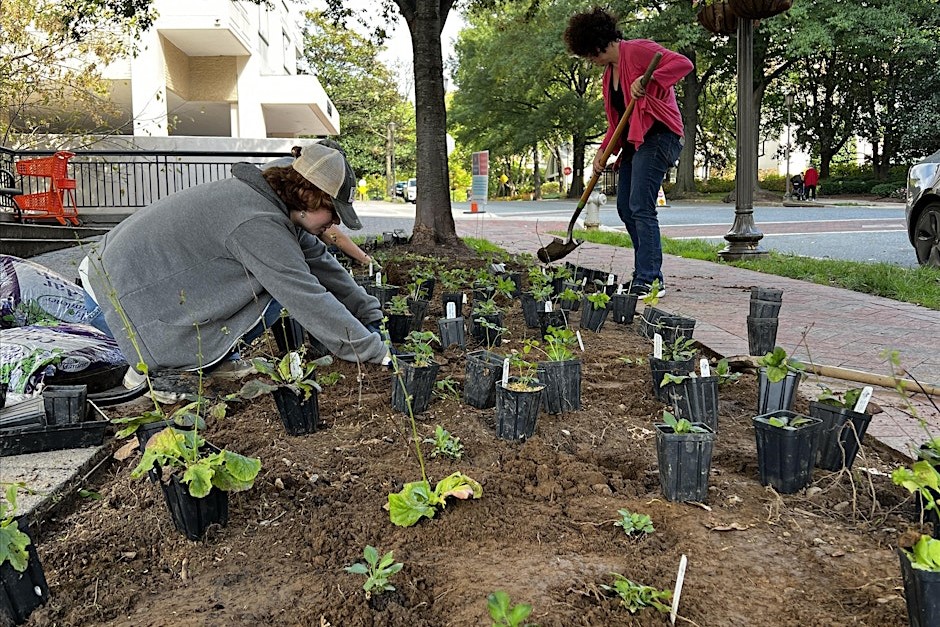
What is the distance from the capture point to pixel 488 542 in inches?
80.6

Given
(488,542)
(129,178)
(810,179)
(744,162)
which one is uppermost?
(810,179)

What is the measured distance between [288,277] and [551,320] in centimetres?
186

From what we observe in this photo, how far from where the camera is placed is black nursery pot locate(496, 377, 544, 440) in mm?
2729

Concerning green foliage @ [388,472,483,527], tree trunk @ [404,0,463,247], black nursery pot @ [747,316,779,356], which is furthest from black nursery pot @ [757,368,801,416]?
tree trunk @ [404,0,463,247]

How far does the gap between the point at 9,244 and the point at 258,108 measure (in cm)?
1534

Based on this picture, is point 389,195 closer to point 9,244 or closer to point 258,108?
point 258,108

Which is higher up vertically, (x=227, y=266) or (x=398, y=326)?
(x=227, y=266)

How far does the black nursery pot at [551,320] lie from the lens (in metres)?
4.48

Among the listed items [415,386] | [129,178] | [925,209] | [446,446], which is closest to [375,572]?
[446,446]

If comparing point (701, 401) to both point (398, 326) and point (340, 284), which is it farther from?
point (398, 326)

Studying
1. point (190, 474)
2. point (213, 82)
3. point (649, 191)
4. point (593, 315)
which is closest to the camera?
point (190, 474)

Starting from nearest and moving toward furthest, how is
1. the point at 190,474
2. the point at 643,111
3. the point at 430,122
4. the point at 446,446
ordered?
the point at 190,474 < the point at 446,446 < the point at 643,111 < the point at 430,122

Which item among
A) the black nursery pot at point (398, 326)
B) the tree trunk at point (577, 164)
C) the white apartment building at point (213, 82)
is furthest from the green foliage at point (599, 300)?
the tree trunk at point (577, 164)

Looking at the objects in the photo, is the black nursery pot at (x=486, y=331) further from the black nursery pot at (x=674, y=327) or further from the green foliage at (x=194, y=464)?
the green foliage at (x=194, y=464)
